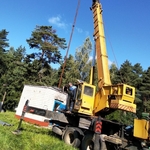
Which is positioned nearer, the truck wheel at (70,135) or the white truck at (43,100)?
the truck wheel at (70,135)

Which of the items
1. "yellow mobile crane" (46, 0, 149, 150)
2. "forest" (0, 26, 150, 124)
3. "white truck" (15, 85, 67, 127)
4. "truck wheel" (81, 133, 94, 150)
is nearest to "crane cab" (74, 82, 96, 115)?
"yellow mobile crane" (46, 0, 149, 150)

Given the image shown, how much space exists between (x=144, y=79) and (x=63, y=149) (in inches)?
1497

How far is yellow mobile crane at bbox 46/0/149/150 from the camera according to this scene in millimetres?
7667

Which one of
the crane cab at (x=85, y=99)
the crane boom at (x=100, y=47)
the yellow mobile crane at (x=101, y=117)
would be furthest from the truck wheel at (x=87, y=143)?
the crane boom at (x=100, y=47)

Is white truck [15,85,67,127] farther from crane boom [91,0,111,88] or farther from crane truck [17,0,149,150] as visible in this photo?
crane boom [91,0,111,88]

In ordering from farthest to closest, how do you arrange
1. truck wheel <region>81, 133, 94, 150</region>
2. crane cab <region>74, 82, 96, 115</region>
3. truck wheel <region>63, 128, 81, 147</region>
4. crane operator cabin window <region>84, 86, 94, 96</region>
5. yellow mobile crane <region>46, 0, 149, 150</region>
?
1. crane operator cabin window <region>84, 86, 94, 96</region>
2. crane cab <region>74, 82, 96, 115</region>
3. truck wheel <region>63, 128, 81, 147</region>
4. truck wheel <region>81, 133, 94, 150</region>
5. yellow mobile crane <region>46, 0, 149, 150</region>

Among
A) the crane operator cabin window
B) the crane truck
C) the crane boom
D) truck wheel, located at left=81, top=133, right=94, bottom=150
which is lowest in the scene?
truck wheel, located at left=81, top=133, right=94, bottom=150

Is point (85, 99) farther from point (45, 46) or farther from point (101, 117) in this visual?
point (45, 46)

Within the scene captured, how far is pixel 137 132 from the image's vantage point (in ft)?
23.9

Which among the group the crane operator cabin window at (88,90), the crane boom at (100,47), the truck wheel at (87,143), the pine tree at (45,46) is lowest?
the truck wheel at (87,143)

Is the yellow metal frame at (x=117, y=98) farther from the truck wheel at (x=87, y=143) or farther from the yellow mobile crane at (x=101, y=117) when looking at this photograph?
the truck wheel at (x=87, y=143)

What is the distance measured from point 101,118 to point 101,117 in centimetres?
92

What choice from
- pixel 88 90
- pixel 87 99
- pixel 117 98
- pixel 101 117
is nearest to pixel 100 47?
pixel 88 90

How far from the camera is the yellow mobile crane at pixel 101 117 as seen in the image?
7.67 meters
